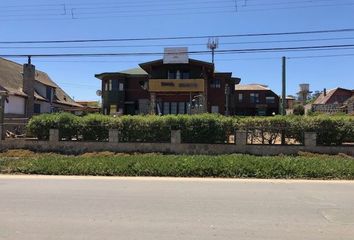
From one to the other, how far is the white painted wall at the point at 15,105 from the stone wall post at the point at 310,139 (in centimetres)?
2645

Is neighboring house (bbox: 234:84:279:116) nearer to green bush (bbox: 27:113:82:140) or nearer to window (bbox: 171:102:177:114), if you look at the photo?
window (bbox: 171:102:177:114)

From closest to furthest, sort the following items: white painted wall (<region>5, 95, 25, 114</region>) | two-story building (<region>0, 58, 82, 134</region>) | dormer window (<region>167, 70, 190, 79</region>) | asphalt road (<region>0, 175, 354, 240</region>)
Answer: asphalt road (<region>0, 175, 354, 240</region>) → white painted wall (<region>5, 95, 25, 114</region>) → two-story building (<region>0, 58, 82, 134</region>) → dormer window (<region>167, 70, 190, 79</region>)

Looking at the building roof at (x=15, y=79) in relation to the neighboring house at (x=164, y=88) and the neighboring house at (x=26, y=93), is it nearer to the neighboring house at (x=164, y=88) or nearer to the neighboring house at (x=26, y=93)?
the neighboring house at (x=26, y=93)

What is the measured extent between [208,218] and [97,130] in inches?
699

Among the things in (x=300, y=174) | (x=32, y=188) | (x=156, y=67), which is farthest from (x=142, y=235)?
(x=156, y=67)

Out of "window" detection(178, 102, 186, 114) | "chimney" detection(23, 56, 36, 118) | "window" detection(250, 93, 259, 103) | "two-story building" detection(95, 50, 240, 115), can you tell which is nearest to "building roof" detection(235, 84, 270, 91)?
"window" detection(250, 93, 259, 103)

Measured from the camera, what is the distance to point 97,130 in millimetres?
25516

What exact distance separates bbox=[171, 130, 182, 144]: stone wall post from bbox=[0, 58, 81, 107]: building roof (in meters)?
21.8

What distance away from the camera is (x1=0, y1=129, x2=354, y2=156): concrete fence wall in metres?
23.2

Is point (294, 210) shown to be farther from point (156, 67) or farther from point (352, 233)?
point (156, 67)

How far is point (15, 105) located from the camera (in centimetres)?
4219

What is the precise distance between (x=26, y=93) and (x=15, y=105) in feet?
6.91

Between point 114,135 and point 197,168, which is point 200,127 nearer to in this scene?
point 114,135

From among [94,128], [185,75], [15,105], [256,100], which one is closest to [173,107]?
[185,75]
